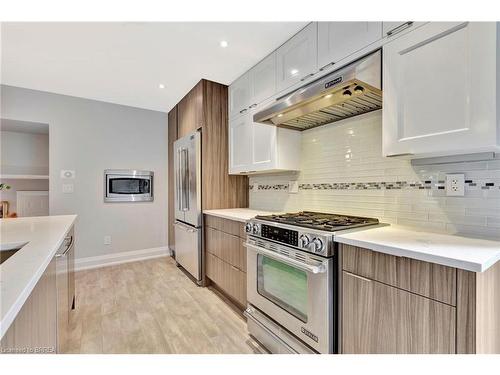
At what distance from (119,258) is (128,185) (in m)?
1.12

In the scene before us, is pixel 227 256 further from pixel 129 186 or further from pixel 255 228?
pixel 129 186

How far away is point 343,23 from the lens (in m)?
1.55

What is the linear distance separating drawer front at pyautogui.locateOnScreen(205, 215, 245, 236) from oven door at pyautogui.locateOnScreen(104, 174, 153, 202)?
173cm

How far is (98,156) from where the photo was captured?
142 inches

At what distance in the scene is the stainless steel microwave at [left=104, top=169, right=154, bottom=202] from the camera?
3.70 m

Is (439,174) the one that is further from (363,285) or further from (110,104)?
(110,104)

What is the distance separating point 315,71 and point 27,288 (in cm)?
190

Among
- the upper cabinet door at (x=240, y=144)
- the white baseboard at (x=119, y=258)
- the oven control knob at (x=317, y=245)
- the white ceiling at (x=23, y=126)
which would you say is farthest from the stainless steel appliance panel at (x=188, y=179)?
the white ceiling at (x=23, y=126)

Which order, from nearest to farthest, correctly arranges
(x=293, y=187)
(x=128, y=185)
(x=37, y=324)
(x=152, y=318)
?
1. (x=37, y=324)
2. (x=152, y=318)
3. (x=293, y=187)
4. (x=128, y=185)

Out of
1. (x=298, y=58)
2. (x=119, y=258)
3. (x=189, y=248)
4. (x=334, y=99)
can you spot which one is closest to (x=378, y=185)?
(x=334, y=99)

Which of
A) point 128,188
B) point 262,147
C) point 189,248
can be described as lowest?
point 189,248

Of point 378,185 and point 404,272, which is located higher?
point 378,185

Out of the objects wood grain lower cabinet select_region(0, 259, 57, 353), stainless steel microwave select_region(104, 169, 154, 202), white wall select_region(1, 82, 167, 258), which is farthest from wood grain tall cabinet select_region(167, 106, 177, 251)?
wood grain lower cabinet select_region(0, 259, 57, 353)
